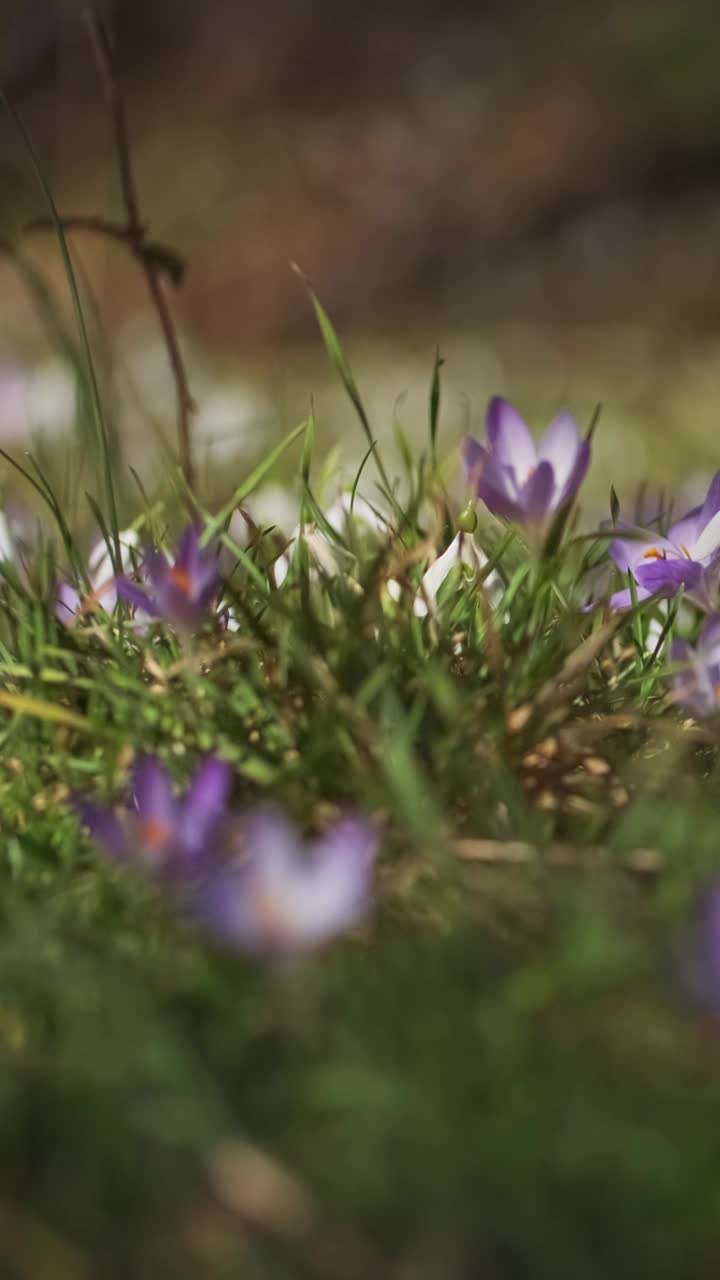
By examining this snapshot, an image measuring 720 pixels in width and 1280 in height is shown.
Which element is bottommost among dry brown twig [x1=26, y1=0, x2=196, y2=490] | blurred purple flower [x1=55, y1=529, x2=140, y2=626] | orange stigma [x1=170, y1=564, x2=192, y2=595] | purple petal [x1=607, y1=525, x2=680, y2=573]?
orange stigma [x1=170, y1=564, x2=192, y2=595]

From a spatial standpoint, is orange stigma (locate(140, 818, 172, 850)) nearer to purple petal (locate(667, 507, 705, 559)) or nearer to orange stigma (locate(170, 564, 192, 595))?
orange stigma (locate(170, 564, 192, 595))

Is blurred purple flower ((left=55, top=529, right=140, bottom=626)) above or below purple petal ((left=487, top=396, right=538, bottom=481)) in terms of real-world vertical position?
below

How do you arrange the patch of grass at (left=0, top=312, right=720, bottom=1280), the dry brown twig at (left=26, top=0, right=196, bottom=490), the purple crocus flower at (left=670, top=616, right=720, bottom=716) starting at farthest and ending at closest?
the dry brown twig at (left=26, top=0, right=196, bottom=490)
the purple crocus flower at (left=670, top=616, right=720, bottom=716)
the patch of grass at (left=0, top=312, right=720, bottom=1280)

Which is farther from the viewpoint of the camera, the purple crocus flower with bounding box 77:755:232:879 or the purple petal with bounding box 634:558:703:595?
the purple petal with bounding box 634:558:703:595

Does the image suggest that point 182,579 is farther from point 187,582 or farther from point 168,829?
point 168,829

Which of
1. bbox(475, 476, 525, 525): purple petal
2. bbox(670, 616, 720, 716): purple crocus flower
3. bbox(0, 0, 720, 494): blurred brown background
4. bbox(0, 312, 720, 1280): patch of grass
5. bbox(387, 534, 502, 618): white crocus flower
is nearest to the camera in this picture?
bbox(0, 312, 720, 1280): patch of grass

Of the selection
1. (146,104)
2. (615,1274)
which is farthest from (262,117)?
(615,1274)

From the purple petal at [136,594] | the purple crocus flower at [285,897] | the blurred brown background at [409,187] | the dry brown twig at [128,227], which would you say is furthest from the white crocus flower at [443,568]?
the blurred brown background at [409,187]

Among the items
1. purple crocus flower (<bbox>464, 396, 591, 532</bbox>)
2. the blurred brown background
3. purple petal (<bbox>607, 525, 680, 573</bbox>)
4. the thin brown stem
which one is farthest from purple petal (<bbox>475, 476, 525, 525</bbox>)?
Result: the blurred brown background

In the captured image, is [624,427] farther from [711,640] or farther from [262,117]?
[262,117]

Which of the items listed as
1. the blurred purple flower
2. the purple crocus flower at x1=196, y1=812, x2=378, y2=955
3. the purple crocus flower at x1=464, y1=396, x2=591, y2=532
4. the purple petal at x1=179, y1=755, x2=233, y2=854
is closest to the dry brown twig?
the blurred purple flower
